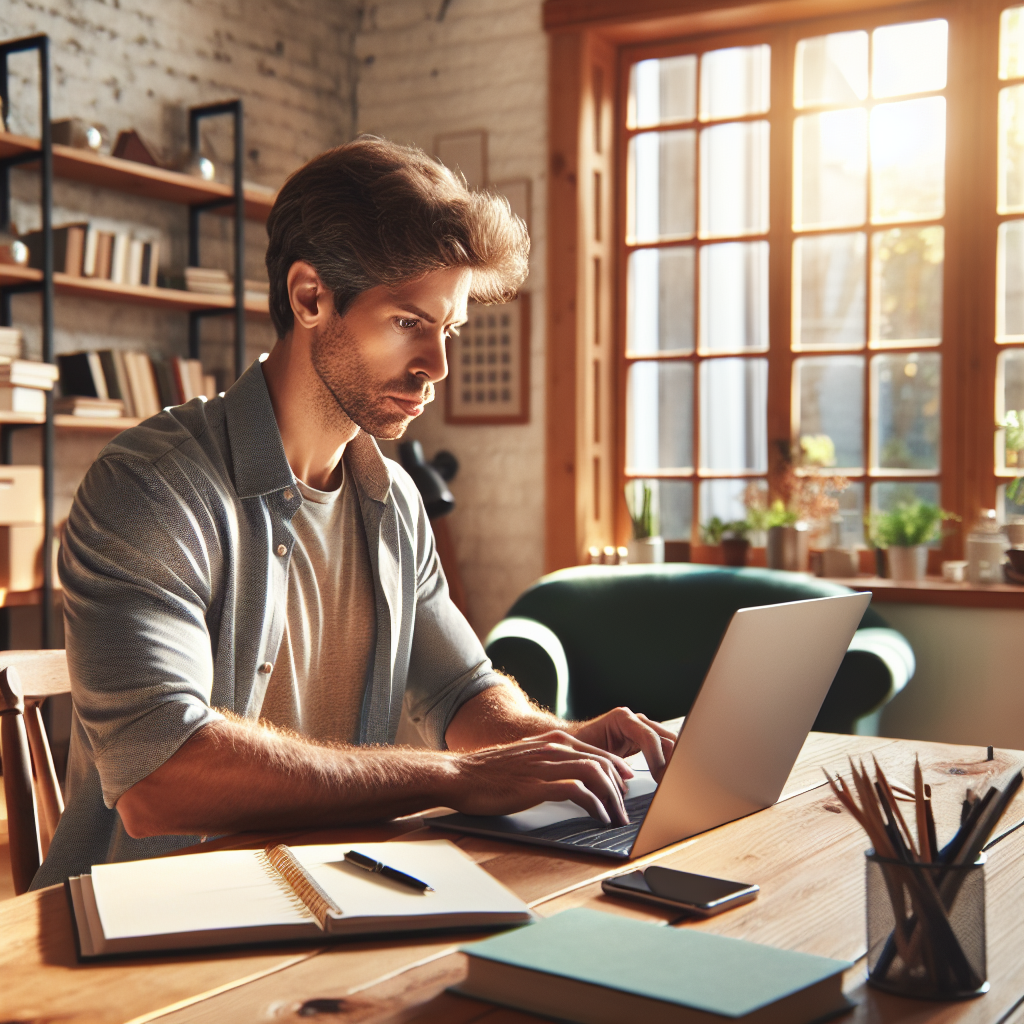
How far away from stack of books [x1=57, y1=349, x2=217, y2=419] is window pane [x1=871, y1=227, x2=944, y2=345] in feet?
7.69

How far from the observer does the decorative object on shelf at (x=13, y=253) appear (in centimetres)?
346

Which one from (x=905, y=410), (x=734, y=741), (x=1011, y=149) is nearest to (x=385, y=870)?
(x=734, y=741)

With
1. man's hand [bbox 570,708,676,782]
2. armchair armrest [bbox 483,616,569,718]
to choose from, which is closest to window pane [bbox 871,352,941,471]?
armchair armrest [bbox 483,616,569,718]

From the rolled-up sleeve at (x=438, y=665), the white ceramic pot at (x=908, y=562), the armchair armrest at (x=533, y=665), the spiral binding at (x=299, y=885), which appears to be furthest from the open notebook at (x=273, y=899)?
the white ceramic pot at (x=908, y=562)

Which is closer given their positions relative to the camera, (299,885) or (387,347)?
(299,885)

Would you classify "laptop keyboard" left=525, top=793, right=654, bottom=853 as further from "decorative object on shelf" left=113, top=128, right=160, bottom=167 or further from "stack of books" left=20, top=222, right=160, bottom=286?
"decorative object on shelf" left=113, top=128, right=160, bottom=167

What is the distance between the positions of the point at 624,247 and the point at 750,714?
365 cm

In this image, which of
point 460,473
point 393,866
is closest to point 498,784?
point 393,866

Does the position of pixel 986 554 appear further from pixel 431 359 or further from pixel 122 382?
pixel 122 382

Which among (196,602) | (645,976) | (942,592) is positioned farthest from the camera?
(942,592)

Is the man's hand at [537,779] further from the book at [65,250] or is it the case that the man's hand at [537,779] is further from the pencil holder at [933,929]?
the book at [65,250]

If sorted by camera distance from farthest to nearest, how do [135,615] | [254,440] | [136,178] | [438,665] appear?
[136,178] → [438,665] → [254,440] → [135,615]

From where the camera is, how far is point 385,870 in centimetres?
97

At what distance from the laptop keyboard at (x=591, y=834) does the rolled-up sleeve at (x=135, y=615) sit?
37 cm
